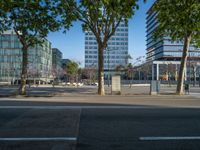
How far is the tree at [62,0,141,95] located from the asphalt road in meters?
14.5

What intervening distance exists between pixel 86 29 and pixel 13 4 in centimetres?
702

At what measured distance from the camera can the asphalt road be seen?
8.20 metres

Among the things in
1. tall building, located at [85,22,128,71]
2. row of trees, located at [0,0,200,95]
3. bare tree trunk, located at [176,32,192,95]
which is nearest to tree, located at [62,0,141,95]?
row of trees, located at [0,0,200,95]

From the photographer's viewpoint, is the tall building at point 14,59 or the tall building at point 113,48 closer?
the tall building at point 14,59

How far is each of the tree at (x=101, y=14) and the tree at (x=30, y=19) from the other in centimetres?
144

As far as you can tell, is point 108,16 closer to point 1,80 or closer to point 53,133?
point 53,133

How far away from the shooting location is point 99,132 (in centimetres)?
984

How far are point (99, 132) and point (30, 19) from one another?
1995cm

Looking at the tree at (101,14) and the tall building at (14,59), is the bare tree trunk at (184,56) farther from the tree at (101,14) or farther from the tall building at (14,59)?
the tall building at (14,59)

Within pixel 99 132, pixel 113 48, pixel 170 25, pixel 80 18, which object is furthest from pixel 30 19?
pixel 113 48

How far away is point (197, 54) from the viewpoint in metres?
140

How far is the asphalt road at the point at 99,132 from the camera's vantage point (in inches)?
323

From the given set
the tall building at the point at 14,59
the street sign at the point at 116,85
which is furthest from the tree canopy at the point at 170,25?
the tall building at the point at 14,59

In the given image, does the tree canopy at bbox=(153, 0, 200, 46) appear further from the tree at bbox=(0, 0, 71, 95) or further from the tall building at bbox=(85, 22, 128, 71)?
the tall building at bbox=(85, 22, 128, 71)
